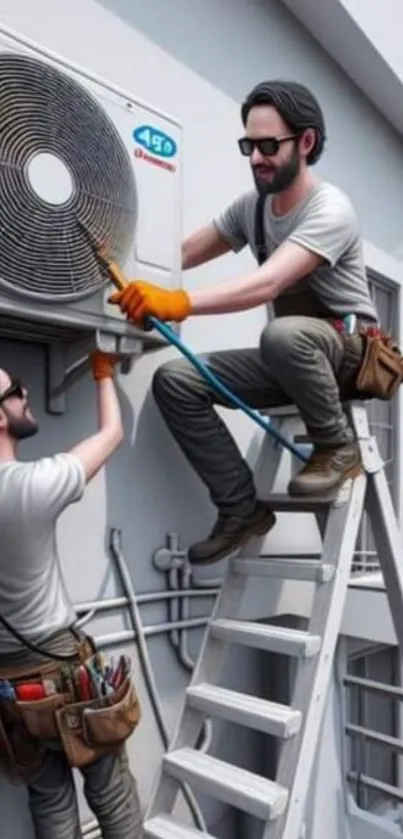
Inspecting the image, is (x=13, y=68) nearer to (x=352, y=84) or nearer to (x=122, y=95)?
(x=122, y=95)

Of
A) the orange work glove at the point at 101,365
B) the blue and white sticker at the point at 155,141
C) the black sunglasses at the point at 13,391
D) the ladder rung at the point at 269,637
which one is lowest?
the ladder rung at the point at 269,637

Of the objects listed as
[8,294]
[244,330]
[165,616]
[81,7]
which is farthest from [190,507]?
[81,7]

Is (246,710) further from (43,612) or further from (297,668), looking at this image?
(43,612)

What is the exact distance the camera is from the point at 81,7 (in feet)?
6.78

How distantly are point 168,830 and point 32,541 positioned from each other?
830mm

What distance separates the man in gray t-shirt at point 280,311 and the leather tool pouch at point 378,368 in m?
0.03

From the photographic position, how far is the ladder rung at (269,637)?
5.70 feet

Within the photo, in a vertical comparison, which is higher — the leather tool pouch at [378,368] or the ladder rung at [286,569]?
the leather tool pouch at [378,368]

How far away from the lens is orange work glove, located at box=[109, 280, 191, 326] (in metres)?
1.65

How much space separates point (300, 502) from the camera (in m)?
1.96

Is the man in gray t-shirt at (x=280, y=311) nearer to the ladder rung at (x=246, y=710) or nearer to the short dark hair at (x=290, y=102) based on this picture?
the short dark hair at (x=290, y=102)

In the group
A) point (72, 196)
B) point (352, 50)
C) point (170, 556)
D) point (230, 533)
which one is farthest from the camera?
point (352, 50)

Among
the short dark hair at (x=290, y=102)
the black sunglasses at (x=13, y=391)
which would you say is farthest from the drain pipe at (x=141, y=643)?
the short dark hair at (x=290, y=102)

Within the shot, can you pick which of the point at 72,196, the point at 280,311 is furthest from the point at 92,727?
the point at 280,311
